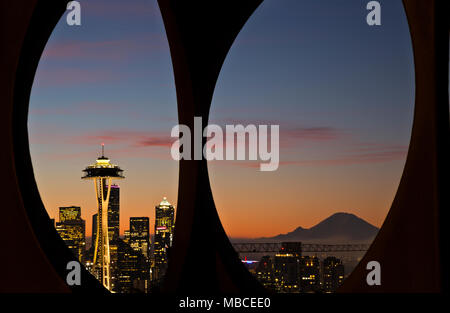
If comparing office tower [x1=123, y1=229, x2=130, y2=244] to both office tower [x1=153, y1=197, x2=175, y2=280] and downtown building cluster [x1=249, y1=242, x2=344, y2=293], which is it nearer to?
office tower [x1=153, y1=197, x2=175, y2=280]

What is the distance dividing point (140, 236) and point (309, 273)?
44463 mm

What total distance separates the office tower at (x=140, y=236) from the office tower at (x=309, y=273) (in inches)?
1529

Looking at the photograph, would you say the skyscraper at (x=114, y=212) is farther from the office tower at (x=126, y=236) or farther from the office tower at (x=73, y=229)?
the office tower at (x=73, y=229)

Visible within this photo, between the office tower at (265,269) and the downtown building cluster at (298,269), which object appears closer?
the downtown building cluster at (298,269)

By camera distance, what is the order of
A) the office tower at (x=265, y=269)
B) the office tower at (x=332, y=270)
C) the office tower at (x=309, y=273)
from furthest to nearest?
the office tower at (x=265, y=269) → the office tower at (x=309, y=273) → the office tower at (x=332, y=270)

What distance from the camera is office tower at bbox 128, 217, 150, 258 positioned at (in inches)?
3136

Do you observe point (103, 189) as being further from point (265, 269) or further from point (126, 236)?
point (126, 236)

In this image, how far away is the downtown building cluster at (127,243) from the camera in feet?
205

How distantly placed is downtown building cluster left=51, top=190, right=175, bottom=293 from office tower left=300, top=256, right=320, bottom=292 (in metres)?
12.8

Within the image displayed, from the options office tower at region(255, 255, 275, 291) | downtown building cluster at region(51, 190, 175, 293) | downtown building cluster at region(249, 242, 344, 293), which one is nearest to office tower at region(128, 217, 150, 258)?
downtown building cluster at region(51, 190, 175, 293)

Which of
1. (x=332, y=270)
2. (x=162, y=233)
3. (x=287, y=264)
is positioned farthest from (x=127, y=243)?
(x=332, y=270)

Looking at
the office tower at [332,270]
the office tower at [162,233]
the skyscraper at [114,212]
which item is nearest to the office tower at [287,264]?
the office tower at [332,270]

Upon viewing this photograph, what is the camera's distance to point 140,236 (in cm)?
8206

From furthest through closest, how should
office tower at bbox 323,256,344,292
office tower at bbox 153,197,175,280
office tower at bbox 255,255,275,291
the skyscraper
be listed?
the skyscraper < office tower at bbox 153,197,175,280 < office tower at bbox 255,255,275,291 < office tower at bbox 323,256,344,292
